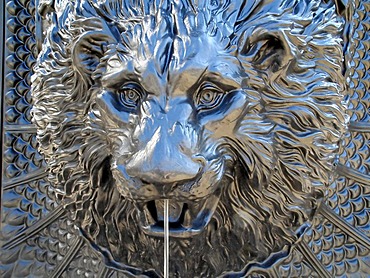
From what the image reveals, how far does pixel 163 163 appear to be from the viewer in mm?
606

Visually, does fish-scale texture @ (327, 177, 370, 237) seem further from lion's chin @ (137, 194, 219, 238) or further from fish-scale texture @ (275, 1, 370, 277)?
lion's chin @ (137, 194, 219, 238)

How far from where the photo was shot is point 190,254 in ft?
2.47

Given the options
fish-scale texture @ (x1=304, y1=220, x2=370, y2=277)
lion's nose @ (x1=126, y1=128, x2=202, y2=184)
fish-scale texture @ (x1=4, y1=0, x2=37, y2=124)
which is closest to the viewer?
lion's nose @ (x1=126, y1=128, x2=202, y2=184)

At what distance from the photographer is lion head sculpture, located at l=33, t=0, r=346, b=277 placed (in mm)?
632

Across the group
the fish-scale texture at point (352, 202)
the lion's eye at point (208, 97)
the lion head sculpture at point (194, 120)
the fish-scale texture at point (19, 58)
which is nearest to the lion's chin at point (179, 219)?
the lion head sculpture at point (194, 120)

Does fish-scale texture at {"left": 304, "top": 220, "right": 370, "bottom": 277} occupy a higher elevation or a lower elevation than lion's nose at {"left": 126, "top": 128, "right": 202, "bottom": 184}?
lower

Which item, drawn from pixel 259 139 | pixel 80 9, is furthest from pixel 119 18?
pixel 259 139

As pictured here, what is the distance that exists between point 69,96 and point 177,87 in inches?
6.3

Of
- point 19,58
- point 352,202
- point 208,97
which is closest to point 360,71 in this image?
point 352,202

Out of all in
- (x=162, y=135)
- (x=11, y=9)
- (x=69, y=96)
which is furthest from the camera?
(x=11, y=9)

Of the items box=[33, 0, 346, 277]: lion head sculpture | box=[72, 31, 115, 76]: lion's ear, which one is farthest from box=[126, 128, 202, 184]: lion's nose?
box=[72, 31, 115, 76]: lion's ear

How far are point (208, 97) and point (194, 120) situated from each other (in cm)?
3

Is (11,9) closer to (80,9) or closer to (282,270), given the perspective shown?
(80,9)

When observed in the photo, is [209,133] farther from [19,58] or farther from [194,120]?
[19,58]
